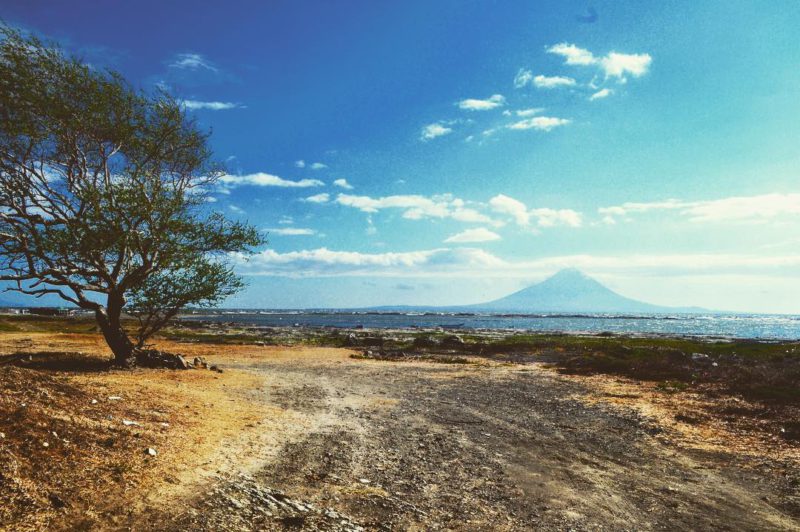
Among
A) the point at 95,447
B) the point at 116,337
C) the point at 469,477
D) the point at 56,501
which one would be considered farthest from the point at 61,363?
the point at 469,477

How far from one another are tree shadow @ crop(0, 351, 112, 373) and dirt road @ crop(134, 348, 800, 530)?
9.87m

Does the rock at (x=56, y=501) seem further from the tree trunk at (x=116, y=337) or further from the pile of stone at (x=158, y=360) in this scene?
the pile of stone at (x=158, y=360)

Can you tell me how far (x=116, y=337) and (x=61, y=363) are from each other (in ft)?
9.98

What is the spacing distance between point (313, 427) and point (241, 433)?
239 cm

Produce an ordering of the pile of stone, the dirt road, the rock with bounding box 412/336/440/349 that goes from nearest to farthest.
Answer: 1. the dirt road
2. the pile of stone
3. the rock with bounding box 412/336/440/349

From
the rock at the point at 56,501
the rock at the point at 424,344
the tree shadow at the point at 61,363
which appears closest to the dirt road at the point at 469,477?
the rock at the point at 56,501

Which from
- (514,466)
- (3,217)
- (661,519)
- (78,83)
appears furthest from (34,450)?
(78,83)

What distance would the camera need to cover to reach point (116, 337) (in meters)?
22.3

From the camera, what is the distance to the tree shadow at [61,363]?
20.7m

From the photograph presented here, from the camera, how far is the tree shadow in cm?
2067

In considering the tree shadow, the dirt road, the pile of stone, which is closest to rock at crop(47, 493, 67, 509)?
the dirt road

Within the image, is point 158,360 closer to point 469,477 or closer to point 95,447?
point 95,447

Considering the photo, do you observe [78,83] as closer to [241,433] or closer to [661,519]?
[241,433]

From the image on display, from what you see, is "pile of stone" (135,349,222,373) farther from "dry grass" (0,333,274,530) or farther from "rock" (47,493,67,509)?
"rock" (47,493,67,509)
